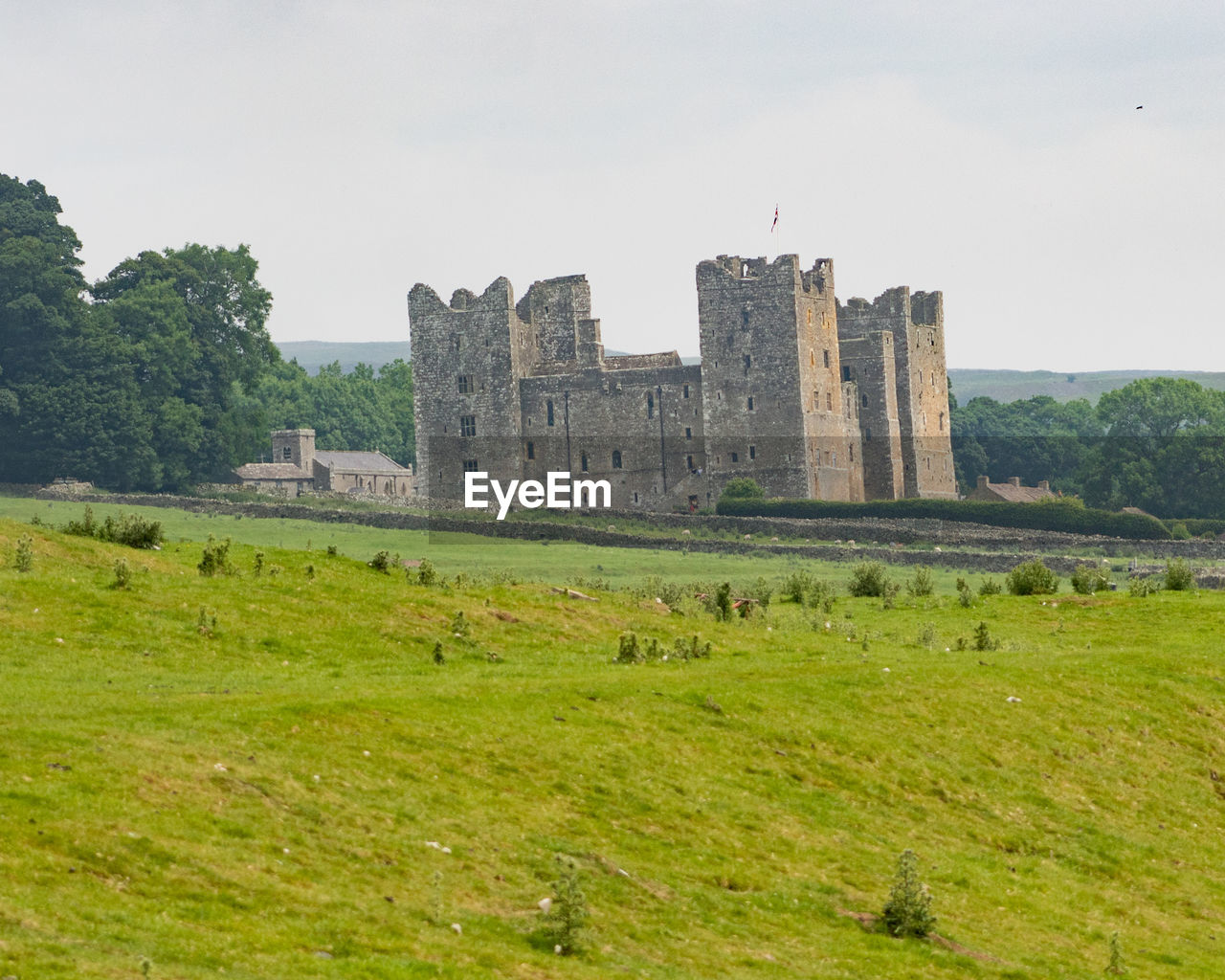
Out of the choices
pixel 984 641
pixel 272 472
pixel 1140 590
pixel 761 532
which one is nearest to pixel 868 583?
pixel 1140 590

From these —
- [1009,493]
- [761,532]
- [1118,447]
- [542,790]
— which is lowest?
[542,790]

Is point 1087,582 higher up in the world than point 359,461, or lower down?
lower down

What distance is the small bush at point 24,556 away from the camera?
27719mm

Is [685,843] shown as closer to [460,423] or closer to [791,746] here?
[791,746]

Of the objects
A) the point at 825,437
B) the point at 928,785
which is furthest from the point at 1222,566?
the point at 928,785

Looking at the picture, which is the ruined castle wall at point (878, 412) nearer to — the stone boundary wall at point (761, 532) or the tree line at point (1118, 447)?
the stone boundary wall at point (761, 532)

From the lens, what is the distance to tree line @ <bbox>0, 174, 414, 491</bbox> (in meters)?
88.3

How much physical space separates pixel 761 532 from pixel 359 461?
63.0m

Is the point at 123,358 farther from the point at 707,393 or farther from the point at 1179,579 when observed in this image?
the point at 1179,579

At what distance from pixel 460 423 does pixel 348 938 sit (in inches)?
3452

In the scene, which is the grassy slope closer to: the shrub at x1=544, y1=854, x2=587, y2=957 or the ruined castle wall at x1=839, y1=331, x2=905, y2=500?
the shrub at x1=544, y1=854, x2=587, y2=957

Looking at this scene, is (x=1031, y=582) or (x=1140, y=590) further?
(x=1031, y=582)

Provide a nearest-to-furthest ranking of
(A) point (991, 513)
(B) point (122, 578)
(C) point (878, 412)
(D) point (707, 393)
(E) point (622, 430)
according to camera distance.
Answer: (B) point (122, 578)
(A) point (991, 513)
(D) point (707, 393)
(E) point (622, 430)
(C) point (878, 412)

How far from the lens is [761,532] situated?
77.9 m
